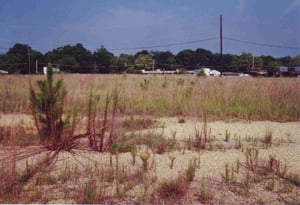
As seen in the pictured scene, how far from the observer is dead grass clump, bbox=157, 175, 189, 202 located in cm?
319

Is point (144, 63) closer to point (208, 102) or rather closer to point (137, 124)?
point (208, 102)

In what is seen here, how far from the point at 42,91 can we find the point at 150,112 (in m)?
3.68

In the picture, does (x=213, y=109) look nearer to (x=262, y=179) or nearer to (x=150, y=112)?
(x=150, y=112)

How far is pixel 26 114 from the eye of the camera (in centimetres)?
794

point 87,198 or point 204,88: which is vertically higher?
point 204,88

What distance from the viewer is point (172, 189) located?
10.7 ft

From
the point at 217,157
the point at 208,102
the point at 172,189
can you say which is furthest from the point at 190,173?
the point at 208,102

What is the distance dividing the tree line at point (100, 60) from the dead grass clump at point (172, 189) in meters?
12.4

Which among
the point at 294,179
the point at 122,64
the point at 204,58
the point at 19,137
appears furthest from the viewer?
the point at 204,58

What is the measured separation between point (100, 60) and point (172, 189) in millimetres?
28588

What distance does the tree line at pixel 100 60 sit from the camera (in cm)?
2383

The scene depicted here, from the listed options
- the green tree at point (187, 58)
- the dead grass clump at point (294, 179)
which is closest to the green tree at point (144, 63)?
the green tree at point (187, 58)

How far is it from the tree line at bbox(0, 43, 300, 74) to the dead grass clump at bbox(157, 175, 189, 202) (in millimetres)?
12426

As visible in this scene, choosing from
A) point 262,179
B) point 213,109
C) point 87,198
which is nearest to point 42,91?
point 87,198
